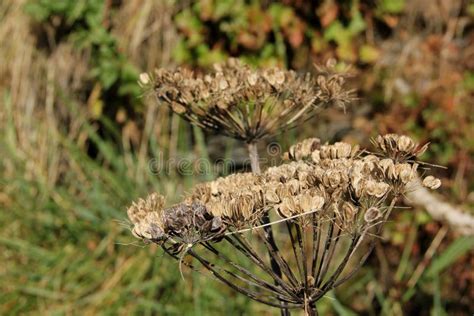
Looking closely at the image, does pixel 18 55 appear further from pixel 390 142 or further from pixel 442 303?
pixel 390 142

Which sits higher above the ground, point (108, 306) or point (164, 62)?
point (164, 62)

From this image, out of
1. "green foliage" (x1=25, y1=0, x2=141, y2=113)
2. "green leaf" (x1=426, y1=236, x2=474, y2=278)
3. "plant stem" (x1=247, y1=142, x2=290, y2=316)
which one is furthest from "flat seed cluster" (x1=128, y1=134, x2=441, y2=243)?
"green foliage" (x1=25, y1=0, x2=141, y2=113)

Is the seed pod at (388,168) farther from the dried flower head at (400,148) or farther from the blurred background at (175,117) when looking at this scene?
the blurred background at (175,117)

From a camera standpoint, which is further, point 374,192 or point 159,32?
point 159,32

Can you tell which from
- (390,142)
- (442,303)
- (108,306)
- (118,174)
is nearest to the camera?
(390,142)

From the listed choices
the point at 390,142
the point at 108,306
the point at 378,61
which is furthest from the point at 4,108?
the point at 390,142

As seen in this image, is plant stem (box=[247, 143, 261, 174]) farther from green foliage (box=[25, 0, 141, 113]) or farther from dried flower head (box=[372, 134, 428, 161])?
green foliage (box=[25, 0, 141, 113])
